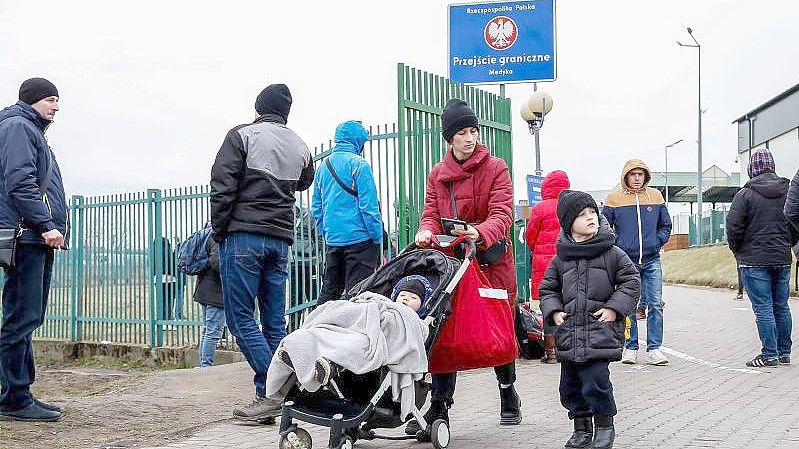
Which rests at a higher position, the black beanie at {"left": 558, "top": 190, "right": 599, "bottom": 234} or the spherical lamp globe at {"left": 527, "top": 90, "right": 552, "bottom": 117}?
the spherical lamp globe at {"left": 527, "top": 90, "right": 552, "bottom": 117}

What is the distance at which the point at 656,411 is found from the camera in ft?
23.1

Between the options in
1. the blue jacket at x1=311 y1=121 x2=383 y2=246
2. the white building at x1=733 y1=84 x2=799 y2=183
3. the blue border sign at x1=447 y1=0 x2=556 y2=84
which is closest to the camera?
the blue jacket at x1=311 y1=121 x2=383 y2=246

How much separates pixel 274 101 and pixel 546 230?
405 cm

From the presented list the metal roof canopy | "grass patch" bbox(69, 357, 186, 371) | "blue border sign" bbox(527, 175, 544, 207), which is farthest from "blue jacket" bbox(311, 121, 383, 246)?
the metal roof canopy

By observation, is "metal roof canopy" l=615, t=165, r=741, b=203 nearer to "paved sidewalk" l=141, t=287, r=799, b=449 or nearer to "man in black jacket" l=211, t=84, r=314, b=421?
"paved sidewalk" l=141, t=287, r=799, b=449

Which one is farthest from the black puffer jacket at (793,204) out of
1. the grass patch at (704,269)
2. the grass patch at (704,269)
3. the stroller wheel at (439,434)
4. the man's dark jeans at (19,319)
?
the grass patch at (704,269)

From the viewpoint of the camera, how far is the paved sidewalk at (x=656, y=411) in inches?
235

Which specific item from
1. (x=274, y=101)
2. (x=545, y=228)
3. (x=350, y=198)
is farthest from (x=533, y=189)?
(x=274, y=101)

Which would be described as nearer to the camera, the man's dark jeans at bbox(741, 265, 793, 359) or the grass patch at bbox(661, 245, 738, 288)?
the man's dark jeans at bbox(741, 265, 793, 359)

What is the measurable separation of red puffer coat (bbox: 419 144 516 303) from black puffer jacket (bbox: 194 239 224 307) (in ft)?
13.8

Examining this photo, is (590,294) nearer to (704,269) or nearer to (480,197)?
(480,197)

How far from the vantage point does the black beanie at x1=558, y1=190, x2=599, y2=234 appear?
5746 millimetres

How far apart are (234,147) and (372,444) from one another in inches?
82.0

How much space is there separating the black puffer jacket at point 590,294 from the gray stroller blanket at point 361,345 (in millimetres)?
865
